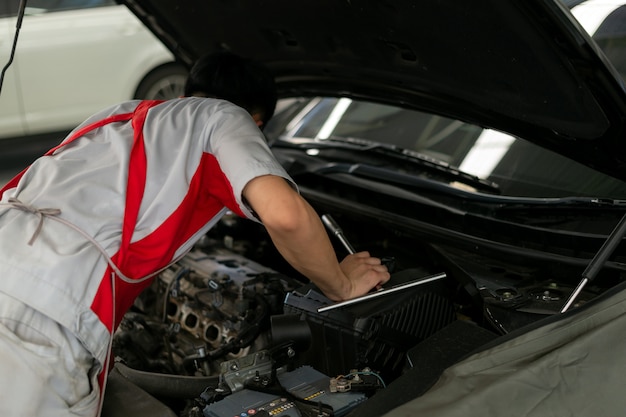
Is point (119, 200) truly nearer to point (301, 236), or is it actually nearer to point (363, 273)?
point (301, 236)

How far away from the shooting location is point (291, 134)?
10.0 feet

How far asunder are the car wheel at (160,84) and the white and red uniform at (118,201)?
4.13 meters

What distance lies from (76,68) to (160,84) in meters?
0.66

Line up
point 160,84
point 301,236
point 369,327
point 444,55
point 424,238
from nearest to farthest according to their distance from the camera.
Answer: point 301,236 → point 369,327 → point 444,55 → point 424,238 → point 160,84

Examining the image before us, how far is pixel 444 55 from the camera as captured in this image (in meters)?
1.95

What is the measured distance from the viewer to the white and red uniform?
1.52 metres

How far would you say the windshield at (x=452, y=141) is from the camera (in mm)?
2096

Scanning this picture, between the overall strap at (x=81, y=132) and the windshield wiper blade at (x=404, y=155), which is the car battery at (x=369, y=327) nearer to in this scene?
the windshield wiper blade at (x=404, y=155)

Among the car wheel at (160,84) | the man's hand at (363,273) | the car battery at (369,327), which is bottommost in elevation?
the car wheel at (160,84)

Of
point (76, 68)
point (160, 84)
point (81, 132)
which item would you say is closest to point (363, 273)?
point (81, 132)

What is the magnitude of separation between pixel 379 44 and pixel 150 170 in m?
0.82

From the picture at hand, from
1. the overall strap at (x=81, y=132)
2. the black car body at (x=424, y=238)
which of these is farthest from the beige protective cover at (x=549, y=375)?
the overall strap at (x=81, y=132)

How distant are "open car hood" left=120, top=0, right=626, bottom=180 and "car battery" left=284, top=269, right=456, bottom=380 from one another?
0.54m

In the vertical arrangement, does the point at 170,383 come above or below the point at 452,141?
below
